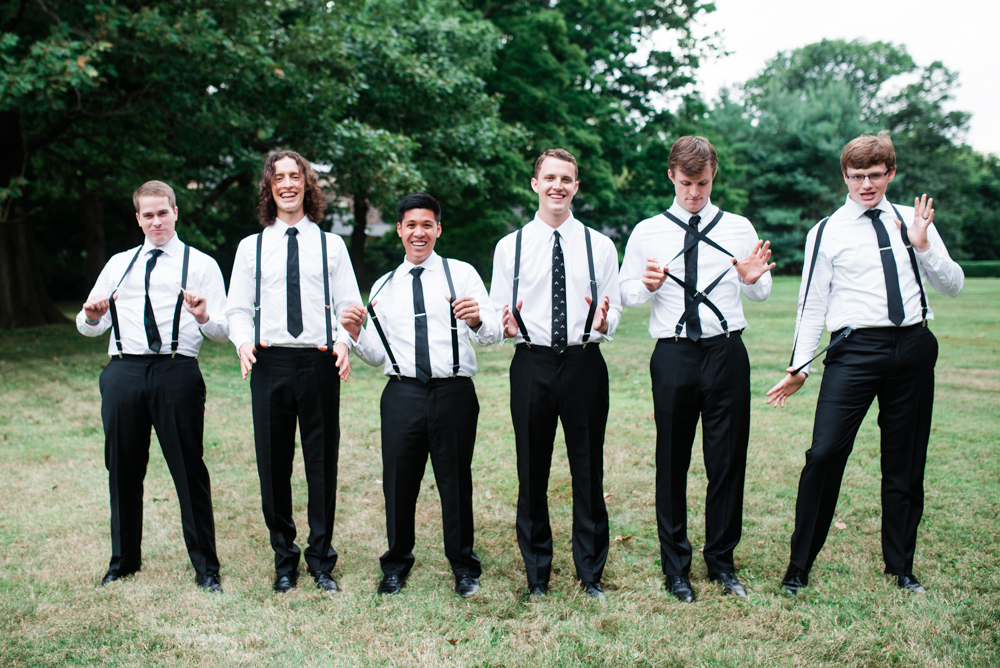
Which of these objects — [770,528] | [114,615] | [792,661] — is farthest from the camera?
[770,528]

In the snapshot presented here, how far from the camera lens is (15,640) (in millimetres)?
3529

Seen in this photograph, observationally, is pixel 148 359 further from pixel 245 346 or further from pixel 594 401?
pixel 594 401

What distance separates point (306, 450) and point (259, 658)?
1.14 meters

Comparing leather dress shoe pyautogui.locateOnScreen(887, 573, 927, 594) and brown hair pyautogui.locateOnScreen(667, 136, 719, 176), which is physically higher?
brown hair pyautogui.locateOnScreen(667, 136, 719, 176)

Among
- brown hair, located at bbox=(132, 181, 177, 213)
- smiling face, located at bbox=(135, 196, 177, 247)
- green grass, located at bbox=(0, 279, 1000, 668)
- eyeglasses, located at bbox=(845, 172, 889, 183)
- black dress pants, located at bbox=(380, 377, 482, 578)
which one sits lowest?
green grass, located at bbox=(0, 279, 1000, 668)

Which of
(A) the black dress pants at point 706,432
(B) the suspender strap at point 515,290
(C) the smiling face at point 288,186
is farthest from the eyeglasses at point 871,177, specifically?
(C) the smiling face at point 288,186

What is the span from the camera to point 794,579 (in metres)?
4.03

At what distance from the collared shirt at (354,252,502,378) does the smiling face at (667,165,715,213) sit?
1207 mm

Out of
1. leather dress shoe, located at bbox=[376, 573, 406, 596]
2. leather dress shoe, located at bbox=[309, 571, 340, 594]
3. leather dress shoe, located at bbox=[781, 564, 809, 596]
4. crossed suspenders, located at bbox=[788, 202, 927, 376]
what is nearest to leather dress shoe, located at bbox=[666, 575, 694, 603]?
leather dress shoe, located at bbox=[781, 564, 809, 596]

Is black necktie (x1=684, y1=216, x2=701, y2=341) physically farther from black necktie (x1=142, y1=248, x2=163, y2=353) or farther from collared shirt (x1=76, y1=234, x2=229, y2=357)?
black necktie (x1=142, y1=248, x2=163, y2=353)

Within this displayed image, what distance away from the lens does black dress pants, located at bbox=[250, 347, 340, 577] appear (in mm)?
3961

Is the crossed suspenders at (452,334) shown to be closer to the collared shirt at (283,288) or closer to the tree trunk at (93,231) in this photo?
the collared shirt at (283,288)

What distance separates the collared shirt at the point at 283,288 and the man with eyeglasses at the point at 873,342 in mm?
2567

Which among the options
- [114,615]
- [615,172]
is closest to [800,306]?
[114,615]
